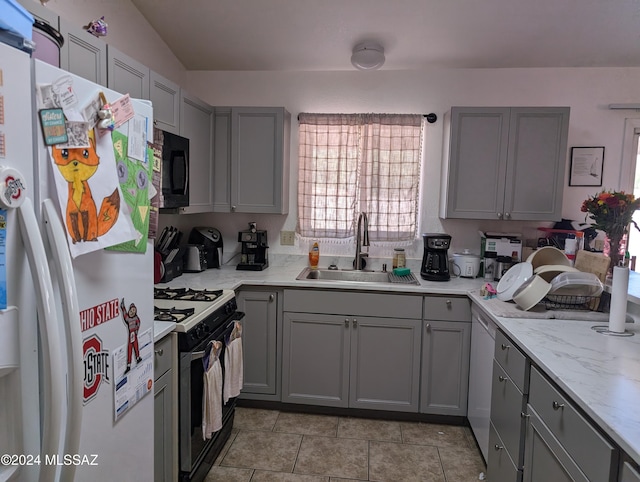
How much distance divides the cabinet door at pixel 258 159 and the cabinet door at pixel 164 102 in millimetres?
570

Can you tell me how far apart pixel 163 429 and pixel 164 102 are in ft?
5.70

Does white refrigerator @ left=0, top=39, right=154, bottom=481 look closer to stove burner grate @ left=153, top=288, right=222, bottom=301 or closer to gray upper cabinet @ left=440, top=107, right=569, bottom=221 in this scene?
stove burner grate @ left=153, top=288, right=222, bottom=301

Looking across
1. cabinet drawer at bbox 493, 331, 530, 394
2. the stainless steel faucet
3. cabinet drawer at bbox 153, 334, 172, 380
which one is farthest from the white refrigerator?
the stainless steel faucet

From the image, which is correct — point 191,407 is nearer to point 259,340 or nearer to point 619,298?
point 259,340

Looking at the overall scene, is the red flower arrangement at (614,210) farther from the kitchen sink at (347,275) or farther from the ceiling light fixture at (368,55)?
the ceiling light fixture at (368,55)

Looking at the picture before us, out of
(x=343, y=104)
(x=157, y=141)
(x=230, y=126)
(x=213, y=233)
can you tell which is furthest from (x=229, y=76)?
(x=157, y=141)

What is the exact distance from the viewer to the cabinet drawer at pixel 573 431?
1.07 metres

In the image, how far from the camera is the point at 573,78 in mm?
2971

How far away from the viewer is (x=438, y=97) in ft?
10.2

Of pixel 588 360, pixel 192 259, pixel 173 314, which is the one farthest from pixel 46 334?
pixel 192 259

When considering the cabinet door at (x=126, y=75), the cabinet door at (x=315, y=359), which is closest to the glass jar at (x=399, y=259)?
the cabinet door at (x=315, y=359)

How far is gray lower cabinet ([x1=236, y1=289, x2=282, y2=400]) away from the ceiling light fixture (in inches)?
67.2

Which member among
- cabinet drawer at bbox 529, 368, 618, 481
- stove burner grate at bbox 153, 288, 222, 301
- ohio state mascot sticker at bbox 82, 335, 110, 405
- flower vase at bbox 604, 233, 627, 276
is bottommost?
cabinet drawer at bbox 529, 368, 618, 481

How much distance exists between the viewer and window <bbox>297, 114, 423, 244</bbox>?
10.2 feet
